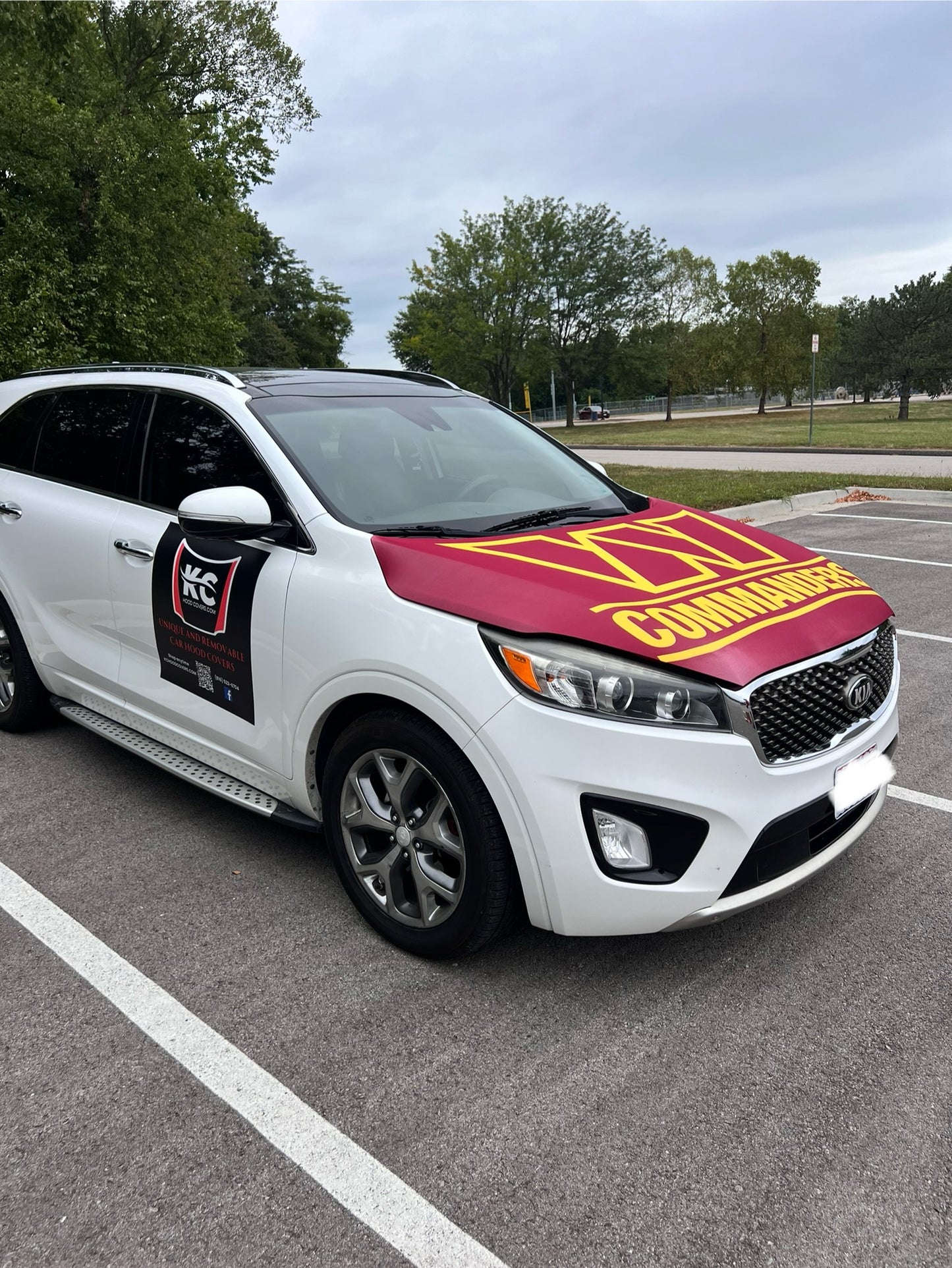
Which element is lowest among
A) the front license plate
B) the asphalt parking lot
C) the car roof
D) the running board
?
the asphalt parking lot

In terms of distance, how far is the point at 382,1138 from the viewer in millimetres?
2127

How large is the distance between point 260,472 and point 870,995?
8.11 feet

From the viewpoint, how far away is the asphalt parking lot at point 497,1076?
1.90 meters

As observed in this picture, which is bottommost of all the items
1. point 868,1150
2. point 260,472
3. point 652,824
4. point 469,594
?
point 868,1150

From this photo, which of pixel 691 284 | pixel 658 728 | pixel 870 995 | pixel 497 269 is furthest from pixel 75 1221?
pixel 691 284

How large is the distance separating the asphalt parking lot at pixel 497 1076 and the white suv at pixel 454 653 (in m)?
0.30

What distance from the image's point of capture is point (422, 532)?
9.58ft

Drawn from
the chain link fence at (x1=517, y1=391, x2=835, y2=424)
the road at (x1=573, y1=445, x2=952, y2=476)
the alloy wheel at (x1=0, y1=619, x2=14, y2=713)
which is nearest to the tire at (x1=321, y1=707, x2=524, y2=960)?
the alloy wheel at (x1=0, y1=619, x2=14, y2=713)

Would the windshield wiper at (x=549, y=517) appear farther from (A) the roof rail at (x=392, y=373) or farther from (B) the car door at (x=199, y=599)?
(A) the roof rail at (x=392, y=373)

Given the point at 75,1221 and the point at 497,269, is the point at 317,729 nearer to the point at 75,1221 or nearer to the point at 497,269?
the point at 75,1221

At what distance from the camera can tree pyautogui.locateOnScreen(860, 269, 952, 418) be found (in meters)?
39.8

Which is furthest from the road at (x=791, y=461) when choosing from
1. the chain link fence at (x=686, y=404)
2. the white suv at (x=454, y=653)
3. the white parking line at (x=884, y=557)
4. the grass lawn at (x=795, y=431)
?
the chain link fence at (x=686, y=404)

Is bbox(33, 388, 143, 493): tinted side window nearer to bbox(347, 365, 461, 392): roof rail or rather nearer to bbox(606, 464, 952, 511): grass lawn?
bbox(347, 365, 461, 392): roof rail

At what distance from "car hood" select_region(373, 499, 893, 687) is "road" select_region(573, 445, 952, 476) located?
553 inches
